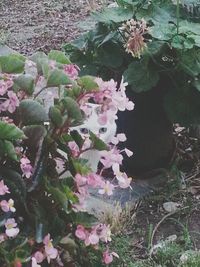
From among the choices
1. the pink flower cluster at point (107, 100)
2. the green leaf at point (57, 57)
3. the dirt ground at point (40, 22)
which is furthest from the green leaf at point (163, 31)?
the dirt ground at point (40, 22)

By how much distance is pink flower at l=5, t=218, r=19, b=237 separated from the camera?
5.21 ft

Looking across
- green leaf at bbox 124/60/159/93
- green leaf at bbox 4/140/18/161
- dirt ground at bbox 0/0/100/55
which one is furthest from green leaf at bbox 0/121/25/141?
dirt ground at bbox 0/0/100/55

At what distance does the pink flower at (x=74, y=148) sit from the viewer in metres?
1.75

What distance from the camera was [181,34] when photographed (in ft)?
8.50

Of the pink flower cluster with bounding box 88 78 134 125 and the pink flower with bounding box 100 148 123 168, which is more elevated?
the pink flower cluster with bounding box 88 78 134 125

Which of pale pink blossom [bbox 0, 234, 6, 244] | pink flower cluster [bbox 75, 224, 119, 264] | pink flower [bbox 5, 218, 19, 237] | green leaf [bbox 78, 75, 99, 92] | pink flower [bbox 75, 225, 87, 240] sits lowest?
pink flower cluster [bbox 75, 224, 119, 264]

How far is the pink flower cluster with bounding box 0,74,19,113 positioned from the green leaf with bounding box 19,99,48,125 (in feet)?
0.07

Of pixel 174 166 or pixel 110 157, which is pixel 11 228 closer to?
pixel 110 157

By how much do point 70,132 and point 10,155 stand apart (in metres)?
0.24

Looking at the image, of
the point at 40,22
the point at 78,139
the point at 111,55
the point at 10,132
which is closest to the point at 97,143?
the point at 78,139

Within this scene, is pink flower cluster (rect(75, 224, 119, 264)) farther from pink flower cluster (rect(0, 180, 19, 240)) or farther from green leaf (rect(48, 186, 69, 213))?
pink flower cluster (rect(0, 180, 19, 240))

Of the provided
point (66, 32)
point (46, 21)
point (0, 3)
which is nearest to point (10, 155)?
point (66, 32)

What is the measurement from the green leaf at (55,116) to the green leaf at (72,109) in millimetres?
23

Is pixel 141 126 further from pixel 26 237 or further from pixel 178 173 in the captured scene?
pixel 26 237
